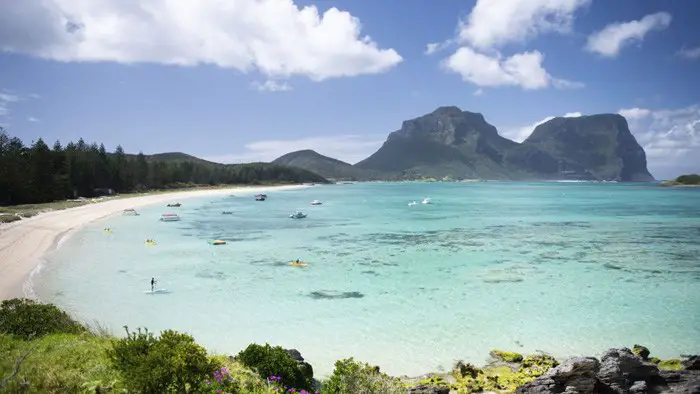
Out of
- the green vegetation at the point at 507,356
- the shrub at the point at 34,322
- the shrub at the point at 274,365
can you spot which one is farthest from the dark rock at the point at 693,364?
the shrub at the point at 34,322

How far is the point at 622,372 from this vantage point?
1457 cm

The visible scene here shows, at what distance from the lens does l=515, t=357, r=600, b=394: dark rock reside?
44.0 feet

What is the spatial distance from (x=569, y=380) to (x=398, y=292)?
1587cm

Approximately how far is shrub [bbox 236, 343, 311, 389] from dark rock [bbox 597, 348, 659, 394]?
10321 mm

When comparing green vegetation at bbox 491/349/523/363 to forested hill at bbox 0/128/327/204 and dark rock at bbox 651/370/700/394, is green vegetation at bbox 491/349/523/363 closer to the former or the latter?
dark rock at bbox 651/370/700/394

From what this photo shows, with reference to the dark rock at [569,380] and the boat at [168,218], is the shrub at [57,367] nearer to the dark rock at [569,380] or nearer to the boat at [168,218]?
the dark rock at [569,380]

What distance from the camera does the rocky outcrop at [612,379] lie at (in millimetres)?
13688

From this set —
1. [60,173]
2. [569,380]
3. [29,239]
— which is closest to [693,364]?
[569,380]

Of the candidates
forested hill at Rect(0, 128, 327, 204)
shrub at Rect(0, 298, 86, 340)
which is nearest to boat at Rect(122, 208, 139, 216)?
forested hill at Rect(0, 128, 327, 204)

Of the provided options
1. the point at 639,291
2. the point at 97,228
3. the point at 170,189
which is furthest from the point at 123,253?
the point at 170,189

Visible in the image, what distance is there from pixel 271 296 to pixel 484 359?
1488cm

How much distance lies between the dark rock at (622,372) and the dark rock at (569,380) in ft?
1.32

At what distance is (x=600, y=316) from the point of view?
79.3 feet

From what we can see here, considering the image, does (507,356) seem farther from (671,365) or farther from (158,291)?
(158,291)
